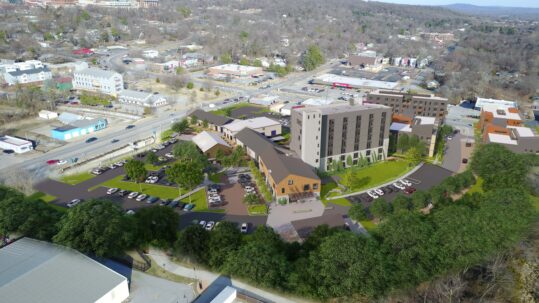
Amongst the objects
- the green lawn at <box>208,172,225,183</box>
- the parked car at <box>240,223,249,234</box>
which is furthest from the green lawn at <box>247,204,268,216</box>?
the green lawn at <box>208,172,225,183</box>

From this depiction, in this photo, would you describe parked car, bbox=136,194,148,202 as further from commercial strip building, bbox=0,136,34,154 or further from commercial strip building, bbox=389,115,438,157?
commercial strip building, bbox=389,115,438,157

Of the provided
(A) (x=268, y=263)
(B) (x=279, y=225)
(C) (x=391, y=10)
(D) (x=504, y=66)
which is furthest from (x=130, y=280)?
(C) (x=391, y=10)

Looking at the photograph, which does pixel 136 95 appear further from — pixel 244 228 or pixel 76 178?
pixel 244 228

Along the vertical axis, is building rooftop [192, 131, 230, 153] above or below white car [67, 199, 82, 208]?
above

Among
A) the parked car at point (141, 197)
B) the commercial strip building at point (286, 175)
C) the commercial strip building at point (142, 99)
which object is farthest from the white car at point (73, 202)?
the commercial strip building at point (142, 99)

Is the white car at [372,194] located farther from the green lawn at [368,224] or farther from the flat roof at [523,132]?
the flat roof at [523,132]

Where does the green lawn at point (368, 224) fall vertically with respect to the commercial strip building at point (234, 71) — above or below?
below
